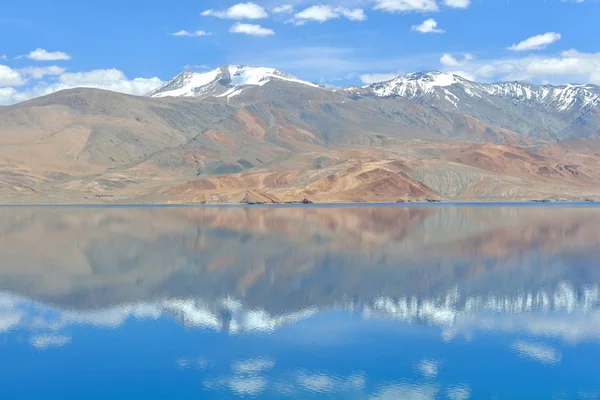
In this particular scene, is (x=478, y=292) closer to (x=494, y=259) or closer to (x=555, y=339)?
(x=555, y=339)

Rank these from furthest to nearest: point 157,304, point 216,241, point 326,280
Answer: point 216,241 < point 326,280 < point 157,304

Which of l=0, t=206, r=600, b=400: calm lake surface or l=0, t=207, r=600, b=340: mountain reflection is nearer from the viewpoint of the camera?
l=0, t=206, r=600, b=400: calm lake surface

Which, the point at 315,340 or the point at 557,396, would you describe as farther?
the point at 315,340

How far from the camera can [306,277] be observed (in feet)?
170

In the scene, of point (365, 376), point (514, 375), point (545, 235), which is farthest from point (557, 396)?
point (545, 235)

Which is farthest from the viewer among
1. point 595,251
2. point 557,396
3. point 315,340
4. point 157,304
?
point 595,251

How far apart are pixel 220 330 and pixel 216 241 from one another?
1783 inches

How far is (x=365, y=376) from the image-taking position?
27266mm

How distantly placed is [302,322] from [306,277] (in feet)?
49.4

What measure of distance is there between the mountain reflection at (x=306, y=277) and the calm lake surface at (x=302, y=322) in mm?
179

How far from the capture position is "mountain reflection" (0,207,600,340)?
38.8 m

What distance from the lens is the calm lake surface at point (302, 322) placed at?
87.8 feet

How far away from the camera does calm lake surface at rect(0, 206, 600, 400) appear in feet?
87.8

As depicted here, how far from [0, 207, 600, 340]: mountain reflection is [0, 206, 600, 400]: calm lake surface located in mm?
179
